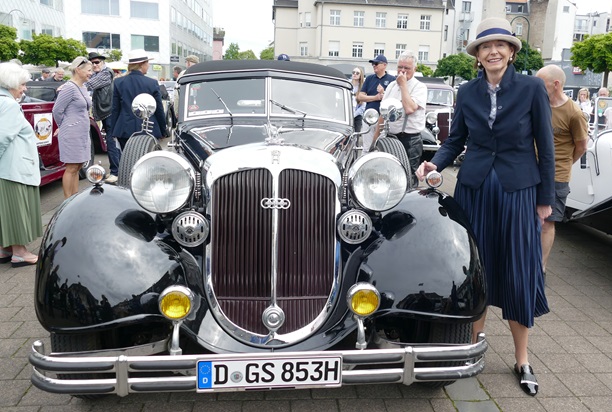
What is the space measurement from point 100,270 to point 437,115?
8504 mm

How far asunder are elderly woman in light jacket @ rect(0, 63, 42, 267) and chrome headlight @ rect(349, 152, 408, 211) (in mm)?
3286

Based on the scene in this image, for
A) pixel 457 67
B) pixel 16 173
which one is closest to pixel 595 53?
pixel 457 67

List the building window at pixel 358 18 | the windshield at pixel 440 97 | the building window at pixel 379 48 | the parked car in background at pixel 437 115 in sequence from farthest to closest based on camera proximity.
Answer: the building window at pixel 379 48 < the building window at pixel 358 18 < the windshield at pixel 440 97 < the parked car in background at pixel 437 115

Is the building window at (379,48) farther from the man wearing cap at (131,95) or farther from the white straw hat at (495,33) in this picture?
the white straw hat at (495,33)

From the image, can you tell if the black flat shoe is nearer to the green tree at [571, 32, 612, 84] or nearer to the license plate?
the license plate

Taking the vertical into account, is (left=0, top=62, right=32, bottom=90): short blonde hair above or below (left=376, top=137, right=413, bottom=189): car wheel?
above

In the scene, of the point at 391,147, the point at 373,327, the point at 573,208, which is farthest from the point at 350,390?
the point at 573,208

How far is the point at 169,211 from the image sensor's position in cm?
271

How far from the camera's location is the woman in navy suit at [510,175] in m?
2.98

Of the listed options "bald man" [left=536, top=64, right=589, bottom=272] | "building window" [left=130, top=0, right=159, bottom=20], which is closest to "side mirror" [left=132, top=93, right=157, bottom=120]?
"bald man" [left=536, top=64, right=589, bottom=272]

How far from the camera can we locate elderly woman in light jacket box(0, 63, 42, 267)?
4570mm

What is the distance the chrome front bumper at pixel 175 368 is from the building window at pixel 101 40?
5075 centimetres

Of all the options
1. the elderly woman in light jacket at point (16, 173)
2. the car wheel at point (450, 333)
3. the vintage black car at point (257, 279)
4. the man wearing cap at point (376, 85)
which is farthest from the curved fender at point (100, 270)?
the man wearing cap at point (376, 85)

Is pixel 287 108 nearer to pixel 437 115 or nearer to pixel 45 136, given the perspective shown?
pixel 45 136
